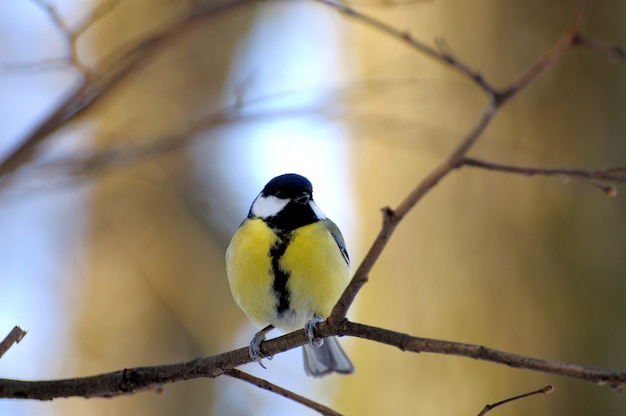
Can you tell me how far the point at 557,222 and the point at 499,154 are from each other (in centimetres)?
45

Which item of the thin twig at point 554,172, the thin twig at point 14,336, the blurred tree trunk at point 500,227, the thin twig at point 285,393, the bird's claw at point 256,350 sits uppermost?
the blurred tree trunk at point 500,227

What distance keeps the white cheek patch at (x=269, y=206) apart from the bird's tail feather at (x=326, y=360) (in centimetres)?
62

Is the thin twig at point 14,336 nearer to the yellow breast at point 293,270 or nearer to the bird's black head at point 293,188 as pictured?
the yellow breast at point 293,270

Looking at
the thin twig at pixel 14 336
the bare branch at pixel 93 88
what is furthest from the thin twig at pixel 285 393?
the bare branch at pixel 93 88

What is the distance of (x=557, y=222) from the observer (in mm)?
3309

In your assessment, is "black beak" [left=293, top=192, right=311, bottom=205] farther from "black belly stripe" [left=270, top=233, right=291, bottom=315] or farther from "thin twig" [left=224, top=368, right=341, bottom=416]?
"thin twig" [left=224, top=368, right=341, bottom=416]

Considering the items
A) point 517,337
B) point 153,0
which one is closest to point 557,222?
point 517,337

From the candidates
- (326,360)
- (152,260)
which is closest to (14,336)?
(326,360)

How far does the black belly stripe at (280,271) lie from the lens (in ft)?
7.53

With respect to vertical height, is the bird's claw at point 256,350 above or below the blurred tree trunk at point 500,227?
below

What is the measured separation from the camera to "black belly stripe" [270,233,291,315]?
229 cm

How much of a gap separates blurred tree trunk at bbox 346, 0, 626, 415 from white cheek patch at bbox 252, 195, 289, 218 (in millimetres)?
759

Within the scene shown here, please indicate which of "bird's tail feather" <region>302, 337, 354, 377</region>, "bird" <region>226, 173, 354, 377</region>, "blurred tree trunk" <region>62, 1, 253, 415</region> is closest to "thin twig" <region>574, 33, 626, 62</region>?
"bird" <region>226, 173, 354, 377</region>

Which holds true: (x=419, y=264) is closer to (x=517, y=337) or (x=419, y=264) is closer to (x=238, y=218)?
(x=517, y=337)
